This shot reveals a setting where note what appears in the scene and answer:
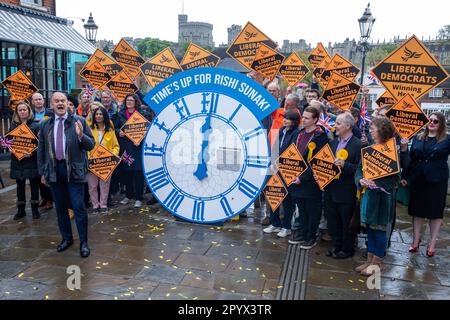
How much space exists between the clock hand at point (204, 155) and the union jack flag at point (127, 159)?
1.56 m

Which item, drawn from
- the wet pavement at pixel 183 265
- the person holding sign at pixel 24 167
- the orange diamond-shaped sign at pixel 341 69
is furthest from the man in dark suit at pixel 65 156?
the orange diamond-shaped sign at pixel 341 69

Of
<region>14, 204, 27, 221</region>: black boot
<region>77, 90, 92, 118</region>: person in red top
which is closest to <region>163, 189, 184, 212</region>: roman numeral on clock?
<region>14, 204, 27, 221</region>: black boot

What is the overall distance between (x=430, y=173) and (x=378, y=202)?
100 cm

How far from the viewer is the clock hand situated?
568 cm

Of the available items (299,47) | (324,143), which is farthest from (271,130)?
(299,47)

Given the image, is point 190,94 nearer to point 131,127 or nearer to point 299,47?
point 131,127

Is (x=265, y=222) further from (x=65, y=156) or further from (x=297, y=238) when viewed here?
(x=65, y=156)

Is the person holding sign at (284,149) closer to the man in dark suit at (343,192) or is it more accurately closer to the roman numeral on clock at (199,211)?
the man in dark suit at (343,192)

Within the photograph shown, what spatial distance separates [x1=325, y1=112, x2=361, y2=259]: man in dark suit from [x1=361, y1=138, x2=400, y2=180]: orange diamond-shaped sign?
0.82 ft

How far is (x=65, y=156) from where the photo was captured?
476 centimetres

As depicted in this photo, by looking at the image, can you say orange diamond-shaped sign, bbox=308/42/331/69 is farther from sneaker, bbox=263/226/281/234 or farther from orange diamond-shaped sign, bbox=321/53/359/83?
sneaker, bbox=263/226/281/234

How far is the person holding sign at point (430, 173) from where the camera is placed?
4859 mm
